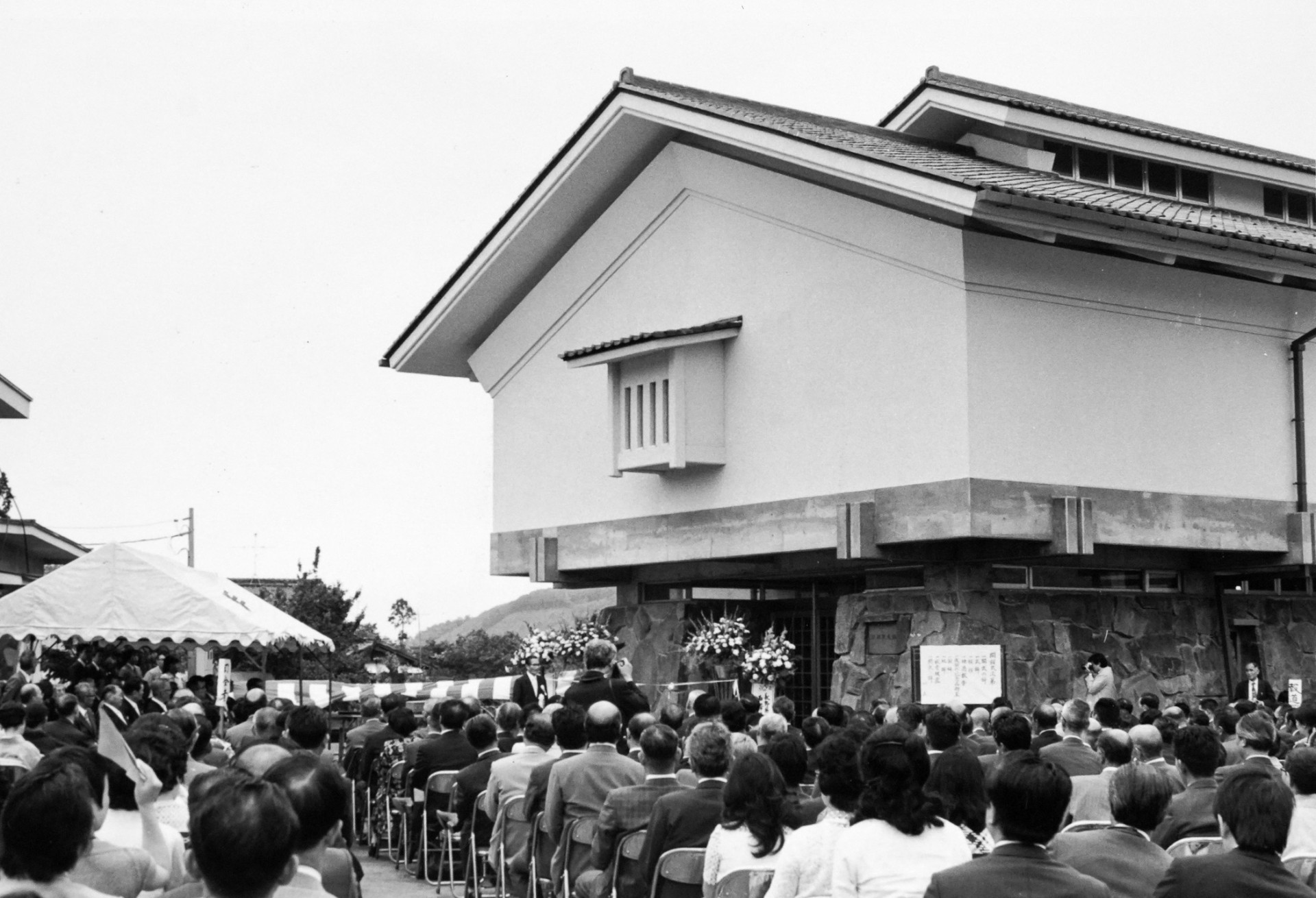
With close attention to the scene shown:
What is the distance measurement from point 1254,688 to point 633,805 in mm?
12169

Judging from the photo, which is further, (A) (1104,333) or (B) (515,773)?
(A) (1104,333)

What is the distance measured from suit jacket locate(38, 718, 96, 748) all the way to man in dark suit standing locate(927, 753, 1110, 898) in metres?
6.99

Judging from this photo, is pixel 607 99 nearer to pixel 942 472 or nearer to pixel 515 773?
pixel 942 472

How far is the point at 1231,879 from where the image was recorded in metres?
4.77

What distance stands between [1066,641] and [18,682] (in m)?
10.9

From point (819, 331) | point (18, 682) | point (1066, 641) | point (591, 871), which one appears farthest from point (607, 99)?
point (591, 871)

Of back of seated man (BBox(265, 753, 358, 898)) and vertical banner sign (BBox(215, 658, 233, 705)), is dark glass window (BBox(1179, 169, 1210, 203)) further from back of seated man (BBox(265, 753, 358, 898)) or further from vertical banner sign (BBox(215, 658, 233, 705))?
back of seated man (BBox(265, 753, 358, 898))

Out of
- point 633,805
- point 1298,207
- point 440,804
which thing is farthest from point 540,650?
point 633,805

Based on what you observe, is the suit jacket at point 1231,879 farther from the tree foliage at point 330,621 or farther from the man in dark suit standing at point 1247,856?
the tree foliage at point 330,621

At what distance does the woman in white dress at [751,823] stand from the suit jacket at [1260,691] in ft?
41.5

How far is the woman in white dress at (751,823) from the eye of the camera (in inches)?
255

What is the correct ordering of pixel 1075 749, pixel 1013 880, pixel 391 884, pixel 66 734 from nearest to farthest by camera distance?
pixel 1013 880 → pixel 1075 749 → pixel 66 734 → pixel 391 884

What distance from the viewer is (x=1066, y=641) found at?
58.1ft

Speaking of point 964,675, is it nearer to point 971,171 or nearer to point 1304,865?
point 971,171
